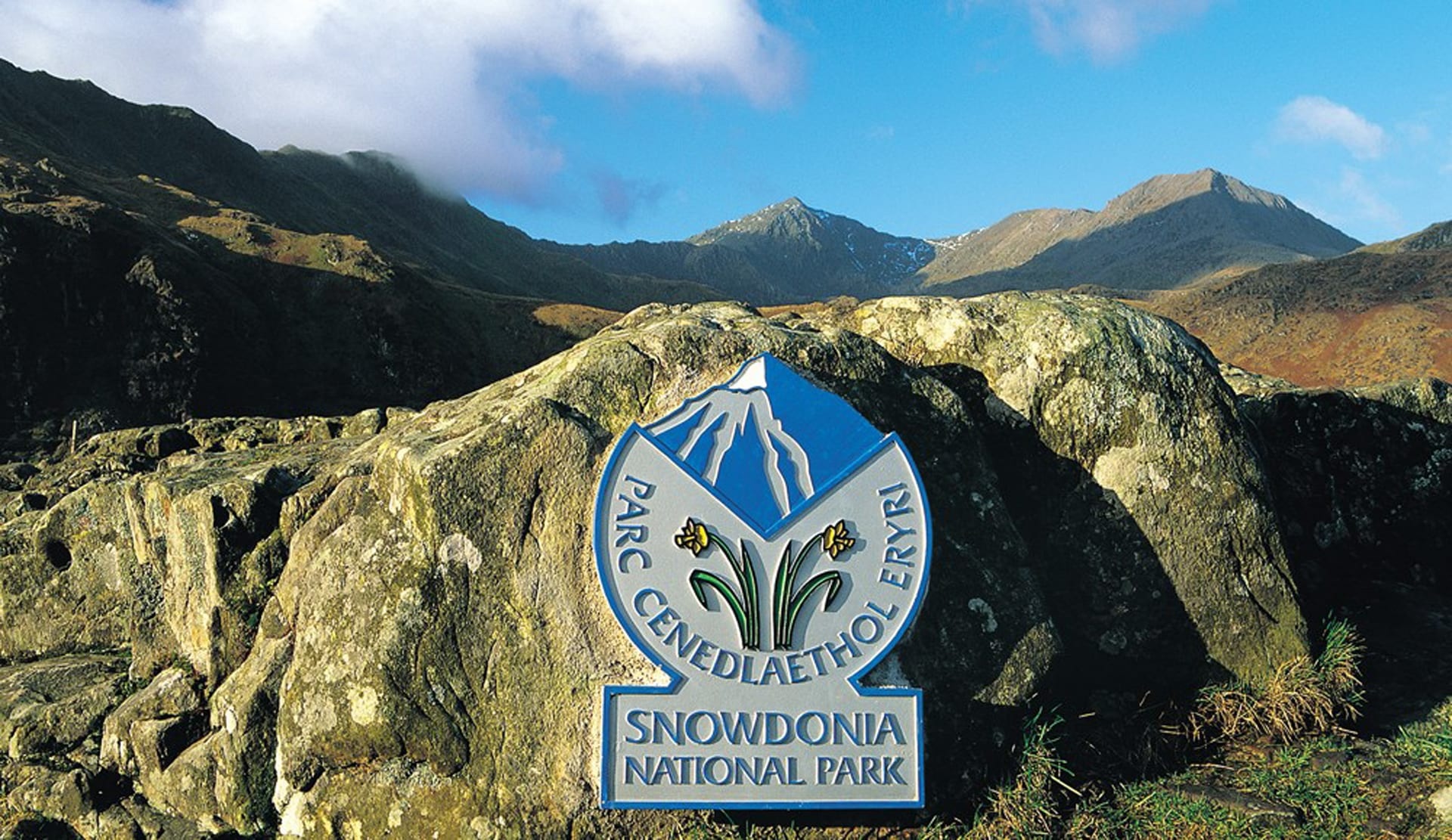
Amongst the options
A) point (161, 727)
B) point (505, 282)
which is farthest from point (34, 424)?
point (505, 282)

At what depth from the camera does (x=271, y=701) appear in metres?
6.41

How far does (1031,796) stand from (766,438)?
8.45 feet

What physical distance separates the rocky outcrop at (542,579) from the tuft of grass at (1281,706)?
0.51ft

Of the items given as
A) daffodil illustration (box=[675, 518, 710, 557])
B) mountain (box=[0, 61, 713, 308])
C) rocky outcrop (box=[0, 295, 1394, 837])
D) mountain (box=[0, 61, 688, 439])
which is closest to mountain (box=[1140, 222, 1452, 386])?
mountain (box=[0, 61, 688, 439])

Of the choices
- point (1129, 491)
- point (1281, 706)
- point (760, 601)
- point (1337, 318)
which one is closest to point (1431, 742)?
point (1281, 706)

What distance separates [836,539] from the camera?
6.22 m

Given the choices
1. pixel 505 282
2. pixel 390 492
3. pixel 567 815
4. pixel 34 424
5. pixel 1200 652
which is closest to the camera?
pixel 567 815

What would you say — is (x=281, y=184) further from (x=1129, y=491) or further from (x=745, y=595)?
(x=745, y=595)

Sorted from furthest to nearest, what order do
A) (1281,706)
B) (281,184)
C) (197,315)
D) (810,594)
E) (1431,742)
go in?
(281,184) < (197,315) < (1281,706) < (1431,742) < (810,594)

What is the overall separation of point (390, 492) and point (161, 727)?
2195 mm

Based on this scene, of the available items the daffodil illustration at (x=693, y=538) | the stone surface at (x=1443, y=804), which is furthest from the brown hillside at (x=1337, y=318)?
the daffodil illustration at (x=693, y=538)

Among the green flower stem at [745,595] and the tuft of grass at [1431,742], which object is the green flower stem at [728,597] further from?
the tuft of grass at [1431,742]

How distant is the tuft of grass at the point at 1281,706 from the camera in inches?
279

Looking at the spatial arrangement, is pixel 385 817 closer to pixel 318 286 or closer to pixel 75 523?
pixel 75 523
